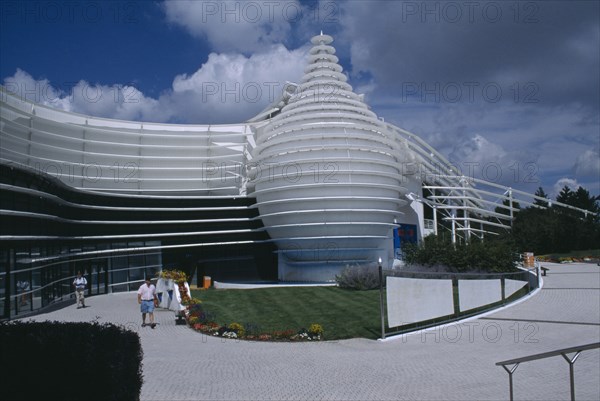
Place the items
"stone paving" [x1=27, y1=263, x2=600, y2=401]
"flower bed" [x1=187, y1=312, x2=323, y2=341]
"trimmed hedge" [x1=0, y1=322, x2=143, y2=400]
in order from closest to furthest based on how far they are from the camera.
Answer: "trimmed hedge" [x1=0, y1=322, x2=143, y2=400] → "stone paving" [x1=27, y1=263, x2=600, y2=401] → "flower bed" [x1=187, y1=312, x2=323, y2=341]

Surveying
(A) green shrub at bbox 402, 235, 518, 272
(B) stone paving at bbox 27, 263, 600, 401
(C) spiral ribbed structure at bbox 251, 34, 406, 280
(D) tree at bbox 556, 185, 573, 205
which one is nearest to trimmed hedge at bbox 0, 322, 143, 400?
(B) stone paving at bbox 27, 263, 600, 401

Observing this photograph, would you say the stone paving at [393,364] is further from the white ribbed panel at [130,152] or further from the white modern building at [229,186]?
the white ribbed panel at [130,152]

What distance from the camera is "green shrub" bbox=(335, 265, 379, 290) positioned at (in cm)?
3388

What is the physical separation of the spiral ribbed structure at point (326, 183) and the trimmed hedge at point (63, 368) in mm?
38821

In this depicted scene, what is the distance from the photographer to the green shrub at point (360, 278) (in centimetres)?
3388

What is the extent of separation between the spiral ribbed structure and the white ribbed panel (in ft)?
22.5

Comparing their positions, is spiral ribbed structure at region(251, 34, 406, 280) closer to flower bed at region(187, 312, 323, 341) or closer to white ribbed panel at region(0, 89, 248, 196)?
white ribbed panel at region(0, 89, 248, 196)

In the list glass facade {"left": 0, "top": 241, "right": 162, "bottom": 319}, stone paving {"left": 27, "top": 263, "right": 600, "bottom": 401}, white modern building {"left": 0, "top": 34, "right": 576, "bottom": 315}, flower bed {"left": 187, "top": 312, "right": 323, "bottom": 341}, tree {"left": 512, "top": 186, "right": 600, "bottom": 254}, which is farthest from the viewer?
tree {"left": 512, "top": 186, "right": 600, "bottom": 254}

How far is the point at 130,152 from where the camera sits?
5303 cm

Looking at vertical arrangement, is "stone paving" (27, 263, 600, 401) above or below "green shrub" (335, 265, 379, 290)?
below

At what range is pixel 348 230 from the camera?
47.1 m

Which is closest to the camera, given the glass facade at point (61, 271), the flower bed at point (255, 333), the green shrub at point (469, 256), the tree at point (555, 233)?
the flower bed at point (255, 333)

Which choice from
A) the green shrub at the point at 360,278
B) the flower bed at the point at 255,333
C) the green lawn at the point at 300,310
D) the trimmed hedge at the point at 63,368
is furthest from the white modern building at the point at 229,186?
the trimmed hedge at the point at 63,368

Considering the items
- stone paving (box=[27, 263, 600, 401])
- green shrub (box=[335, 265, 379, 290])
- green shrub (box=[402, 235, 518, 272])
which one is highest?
green shrub (box=[402, 235, 518, 272])
